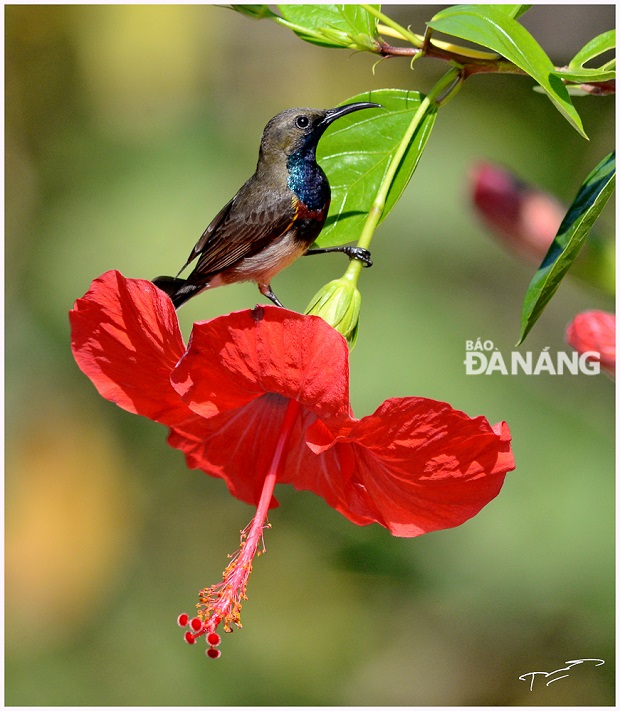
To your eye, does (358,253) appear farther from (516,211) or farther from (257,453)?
(516,211)

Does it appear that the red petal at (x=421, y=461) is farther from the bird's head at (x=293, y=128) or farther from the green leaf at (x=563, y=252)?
the bird's head at (x=293, y=128)

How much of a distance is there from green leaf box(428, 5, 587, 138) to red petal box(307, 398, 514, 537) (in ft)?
0.62

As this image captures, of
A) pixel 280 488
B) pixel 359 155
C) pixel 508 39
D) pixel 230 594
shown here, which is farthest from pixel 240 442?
pixel 280 488

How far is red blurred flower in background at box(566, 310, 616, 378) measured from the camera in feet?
2.28

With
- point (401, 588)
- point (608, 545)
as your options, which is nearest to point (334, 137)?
point (608, 545)

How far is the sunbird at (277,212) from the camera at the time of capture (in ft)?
1.87

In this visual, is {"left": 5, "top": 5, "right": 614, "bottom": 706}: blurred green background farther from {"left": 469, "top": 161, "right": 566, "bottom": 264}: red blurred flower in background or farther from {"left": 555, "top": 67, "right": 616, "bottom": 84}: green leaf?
{"left": 555, "top": 67, "right": 616, "bottom": 84}: green leaf

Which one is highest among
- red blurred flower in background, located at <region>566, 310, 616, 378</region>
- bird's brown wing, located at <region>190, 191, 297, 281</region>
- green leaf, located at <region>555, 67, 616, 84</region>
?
green leaf, located at <region>555, 67, 616, 84</region>

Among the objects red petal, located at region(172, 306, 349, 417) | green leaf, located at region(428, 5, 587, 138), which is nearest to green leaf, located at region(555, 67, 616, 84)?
green leaf, located at region(428, 5, 587, 138)

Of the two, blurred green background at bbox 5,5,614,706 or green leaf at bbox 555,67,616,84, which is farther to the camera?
blurred green background at bbox 5,5,614,706


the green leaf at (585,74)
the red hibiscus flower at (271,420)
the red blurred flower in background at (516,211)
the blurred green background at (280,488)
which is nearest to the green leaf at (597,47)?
the green leaf at (585,74)

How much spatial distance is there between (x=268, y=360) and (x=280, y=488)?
1.36 metres

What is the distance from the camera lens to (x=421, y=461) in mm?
563

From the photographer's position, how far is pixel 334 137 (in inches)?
25.4
